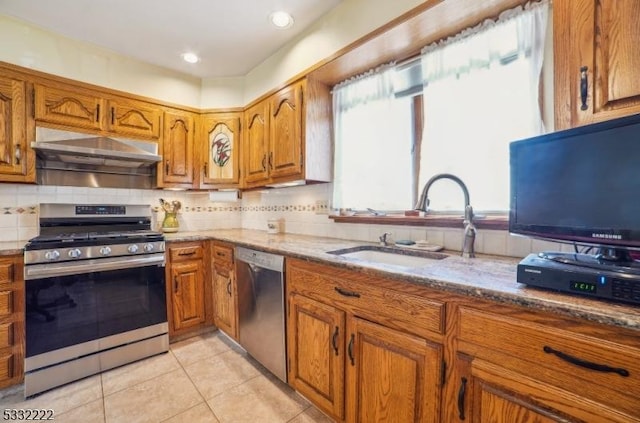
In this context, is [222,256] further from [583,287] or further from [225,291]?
[583,287]

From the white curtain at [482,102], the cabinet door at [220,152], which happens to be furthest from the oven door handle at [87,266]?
the white curtain at [482,102]

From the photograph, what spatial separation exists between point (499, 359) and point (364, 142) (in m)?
1.56

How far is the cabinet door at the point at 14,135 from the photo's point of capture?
76.2 inches

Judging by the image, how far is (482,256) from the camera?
1400mm

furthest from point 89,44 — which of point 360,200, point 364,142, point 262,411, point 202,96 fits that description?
point 262,411

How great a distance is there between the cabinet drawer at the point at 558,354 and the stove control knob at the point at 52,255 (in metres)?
2.31

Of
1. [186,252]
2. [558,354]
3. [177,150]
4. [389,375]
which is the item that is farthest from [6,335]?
[558,354]

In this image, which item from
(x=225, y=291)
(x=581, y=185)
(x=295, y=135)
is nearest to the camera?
→ (x=581, y=185)

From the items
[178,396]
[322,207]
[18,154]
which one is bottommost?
[178,396]

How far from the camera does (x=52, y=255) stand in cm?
177

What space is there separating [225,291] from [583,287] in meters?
2.21

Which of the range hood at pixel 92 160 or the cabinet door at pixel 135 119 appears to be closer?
the range hood at pixel 92 160

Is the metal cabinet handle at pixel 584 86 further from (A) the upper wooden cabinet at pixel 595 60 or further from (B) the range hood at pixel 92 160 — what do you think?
(B) the range hood at pixel 92 160

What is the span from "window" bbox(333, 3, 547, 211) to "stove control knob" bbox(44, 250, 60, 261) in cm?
190
